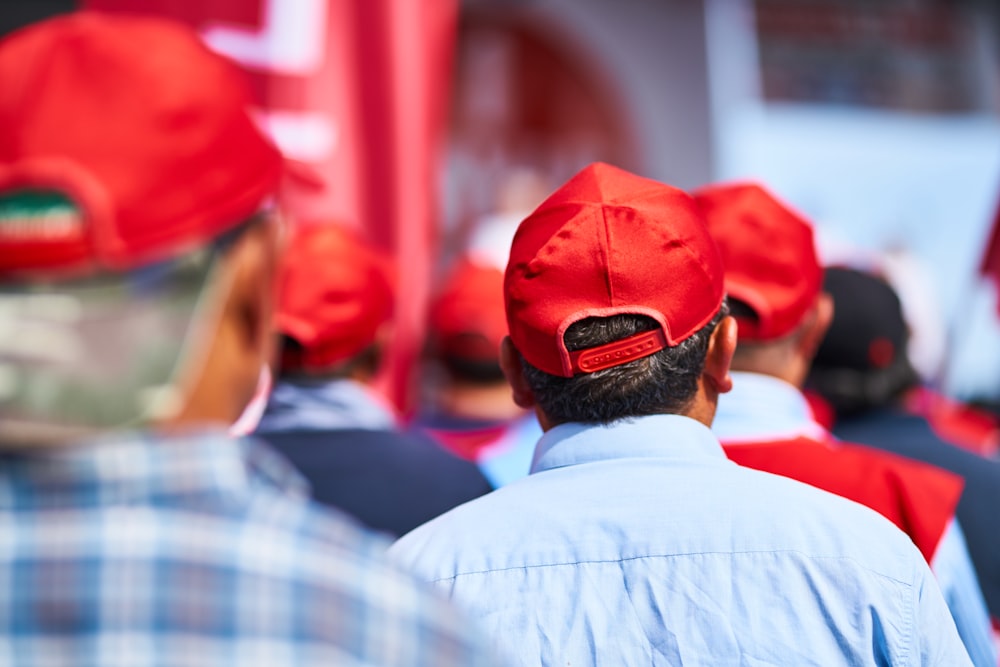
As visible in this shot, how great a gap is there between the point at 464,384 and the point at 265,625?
2536 millimetres

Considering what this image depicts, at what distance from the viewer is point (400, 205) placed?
320cm

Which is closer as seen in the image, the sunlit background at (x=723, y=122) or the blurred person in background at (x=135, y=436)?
the blurred person in background at (x=135, y=436)

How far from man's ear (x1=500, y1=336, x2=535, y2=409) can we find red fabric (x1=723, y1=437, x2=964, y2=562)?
0.38m

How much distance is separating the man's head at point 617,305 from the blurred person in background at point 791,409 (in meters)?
0.31

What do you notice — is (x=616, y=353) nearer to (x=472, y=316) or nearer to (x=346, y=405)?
(x=346, y=405)

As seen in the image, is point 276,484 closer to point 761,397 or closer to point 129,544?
point 129,544

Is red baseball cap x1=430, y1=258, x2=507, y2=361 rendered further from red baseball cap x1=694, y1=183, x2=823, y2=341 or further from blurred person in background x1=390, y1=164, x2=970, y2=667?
blurred person in background x1=390, y1=164, x2=970, y2=667

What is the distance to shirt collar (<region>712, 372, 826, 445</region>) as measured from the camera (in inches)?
66.2

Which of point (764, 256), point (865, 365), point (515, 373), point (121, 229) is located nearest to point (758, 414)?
→ point (764, 256)

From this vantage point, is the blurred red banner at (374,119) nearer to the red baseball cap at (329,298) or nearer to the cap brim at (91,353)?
the red baseball cap at (329,298)

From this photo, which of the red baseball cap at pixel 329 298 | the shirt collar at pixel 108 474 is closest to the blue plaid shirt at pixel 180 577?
the shirt collar at pixel 108 474

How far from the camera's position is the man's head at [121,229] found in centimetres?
81

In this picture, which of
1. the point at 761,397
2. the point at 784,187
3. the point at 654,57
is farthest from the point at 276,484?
the point at 654,57

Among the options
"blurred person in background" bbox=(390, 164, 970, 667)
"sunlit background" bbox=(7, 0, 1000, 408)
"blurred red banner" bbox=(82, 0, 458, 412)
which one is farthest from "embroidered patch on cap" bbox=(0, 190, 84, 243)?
"sunlit background" bbox=(7, 0, 1000, 408)
